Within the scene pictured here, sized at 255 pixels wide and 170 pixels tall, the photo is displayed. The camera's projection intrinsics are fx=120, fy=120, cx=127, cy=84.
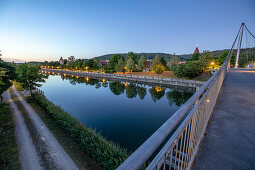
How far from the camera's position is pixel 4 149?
925 centimetres

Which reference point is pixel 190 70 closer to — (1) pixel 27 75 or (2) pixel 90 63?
(1) pixel 27 75

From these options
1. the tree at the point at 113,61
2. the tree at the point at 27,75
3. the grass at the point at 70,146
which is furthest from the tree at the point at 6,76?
the tree at the point at 113,61

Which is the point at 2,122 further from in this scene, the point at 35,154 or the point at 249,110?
the point at 249,110

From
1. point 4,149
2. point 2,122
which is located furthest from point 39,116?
point 4,149

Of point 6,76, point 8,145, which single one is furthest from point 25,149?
point 6,76

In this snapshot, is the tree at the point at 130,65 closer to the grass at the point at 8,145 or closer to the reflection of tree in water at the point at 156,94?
the reflection of tree in water at the point at 156,94

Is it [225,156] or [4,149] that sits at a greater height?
[225,156]

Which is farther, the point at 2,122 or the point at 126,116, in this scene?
the point at 126,116

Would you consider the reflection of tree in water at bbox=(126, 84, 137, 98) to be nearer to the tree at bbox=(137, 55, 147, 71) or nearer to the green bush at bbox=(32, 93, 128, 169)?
the green bush at bbox=(32, 93, 128, 169)

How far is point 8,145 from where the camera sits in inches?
385

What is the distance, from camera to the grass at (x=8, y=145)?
802 cm

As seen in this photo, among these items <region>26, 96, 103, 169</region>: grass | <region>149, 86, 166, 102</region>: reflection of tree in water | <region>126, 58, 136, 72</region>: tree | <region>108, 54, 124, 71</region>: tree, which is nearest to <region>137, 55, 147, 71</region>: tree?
<region>126, 58, 136, 72</region>: tree

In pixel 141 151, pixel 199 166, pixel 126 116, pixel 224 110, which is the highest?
pixel 141 151

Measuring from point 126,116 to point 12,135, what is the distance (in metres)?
13.4
